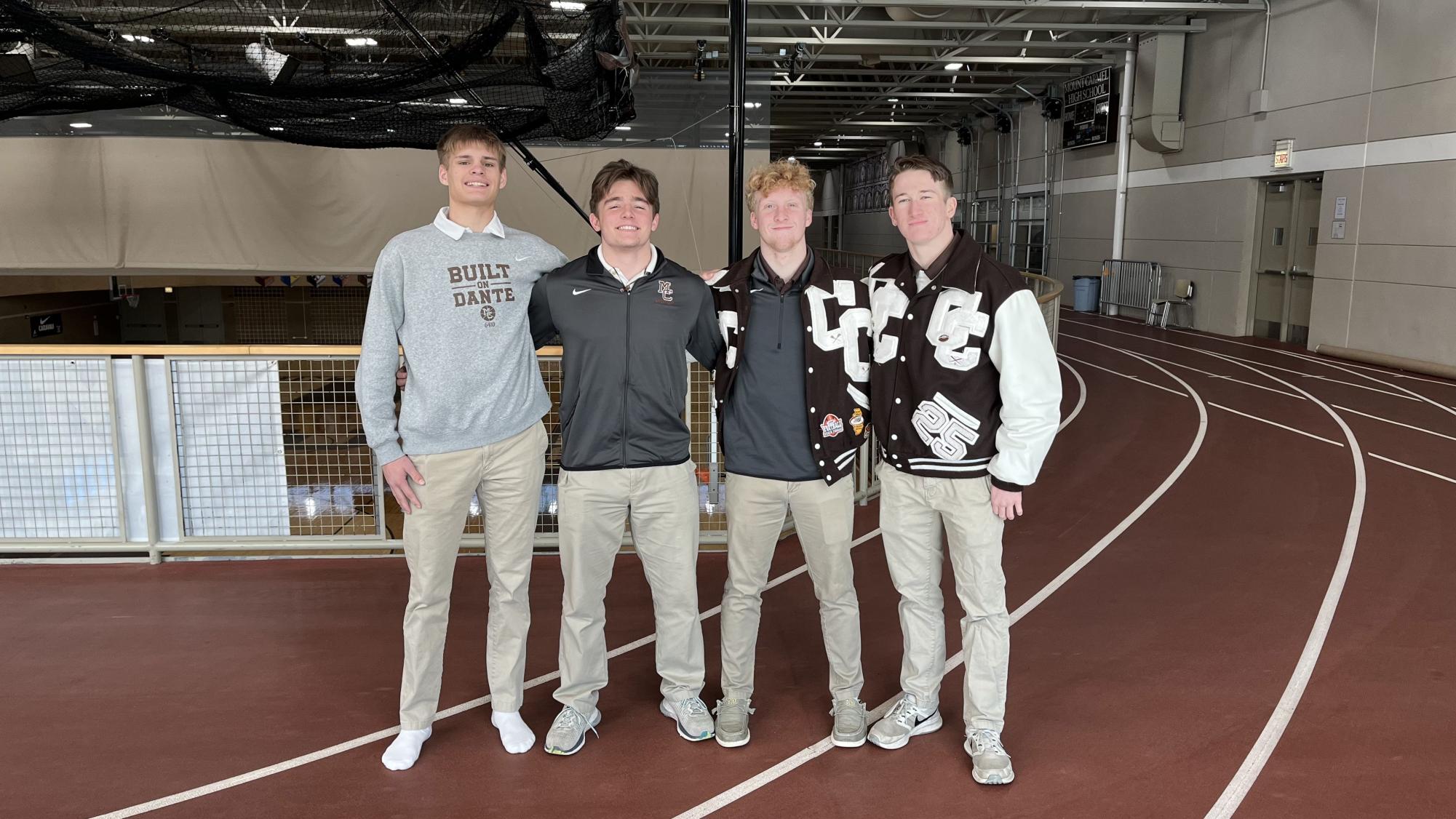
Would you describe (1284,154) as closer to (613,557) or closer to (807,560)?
(807,560)

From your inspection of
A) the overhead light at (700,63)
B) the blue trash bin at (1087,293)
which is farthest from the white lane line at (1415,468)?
the blue trash bin at (1087,293)

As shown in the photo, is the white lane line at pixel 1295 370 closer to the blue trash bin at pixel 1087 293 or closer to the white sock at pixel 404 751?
the blue trash bin at pixel 1087 293

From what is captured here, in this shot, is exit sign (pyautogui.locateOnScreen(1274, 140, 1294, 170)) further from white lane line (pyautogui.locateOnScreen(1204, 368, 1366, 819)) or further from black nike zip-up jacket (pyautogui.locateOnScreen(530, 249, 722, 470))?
black nike zip-up jacket (pyautogui.locateOnScreen(530, 249, 722, 470))

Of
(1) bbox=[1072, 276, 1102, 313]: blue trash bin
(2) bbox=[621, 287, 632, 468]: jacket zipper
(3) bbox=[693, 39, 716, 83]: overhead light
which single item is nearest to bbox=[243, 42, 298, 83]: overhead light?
(2) bbox=[621, 287, 632, 468]: jacket zipper

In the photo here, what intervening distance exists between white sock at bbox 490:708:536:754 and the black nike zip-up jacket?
3.05ft

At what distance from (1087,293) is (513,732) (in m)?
19.7

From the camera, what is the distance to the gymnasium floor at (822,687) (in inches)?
119

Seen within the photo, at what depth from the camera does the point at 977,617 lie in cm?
311

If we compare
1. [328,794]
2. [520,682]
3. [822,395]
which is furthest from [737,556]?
[328,794]

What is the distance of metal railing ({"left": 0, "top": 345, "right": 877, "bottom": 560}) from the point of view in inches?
203

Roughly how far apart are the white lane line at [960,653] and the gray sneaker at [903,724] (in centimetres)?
17

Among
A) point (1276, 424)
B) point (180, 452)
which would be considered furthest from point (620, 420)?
point (1276, 424)

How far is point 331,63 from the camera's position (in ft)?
18.5

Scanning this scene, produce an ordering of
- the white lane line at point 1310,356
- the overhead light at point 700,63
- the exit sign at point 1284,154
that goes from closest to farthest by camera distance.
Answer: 1. the white lane line at point 1310,356
2. the overhead light at point 700,63
3. the exit sign at point 1284,154
